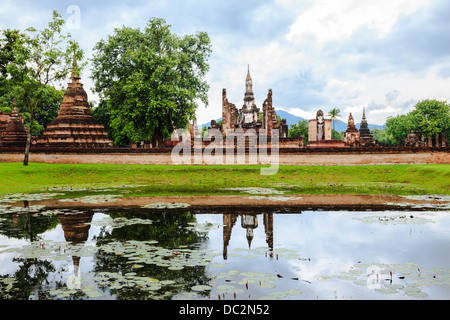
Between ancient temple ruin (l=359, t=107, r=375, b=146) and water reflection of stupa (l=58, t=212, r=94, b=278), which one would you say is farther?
ancient temple ruin (l=359, t=107, r=375, b=146)

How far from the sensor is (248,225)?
11.9 meters

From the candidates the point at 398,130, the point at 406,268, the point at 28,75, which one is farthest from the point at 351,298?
the point at 398,130

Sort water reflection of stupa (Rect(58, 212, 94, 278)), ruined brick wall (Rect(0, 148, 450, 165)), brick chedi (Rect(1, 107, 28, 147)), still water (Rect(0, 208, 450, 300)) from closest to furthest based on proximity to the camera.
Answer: still water (Rect(0, 208, 450, 300)), water reflection of stupa (Rect(58, 212, 94, 278)), ruined brick wall (Rect(0, 148, 450, 165)), brick chedi (Rect(1, 107, 28, 147))

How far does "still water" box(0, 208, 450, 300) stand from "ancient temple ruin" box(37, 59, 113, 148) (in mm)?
28400

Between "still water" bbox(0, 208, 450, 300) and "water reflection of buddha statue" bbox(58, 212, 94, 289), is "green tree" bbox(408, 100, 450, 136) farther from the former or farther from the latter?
"water reflection of buddha statue" bbox(58, 212, 94, 289)

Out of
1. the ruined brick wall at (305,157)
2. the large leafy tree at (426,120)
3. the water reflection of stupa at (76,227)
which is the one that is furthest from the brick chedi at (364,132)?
the water reflection of stupa at (76,227)

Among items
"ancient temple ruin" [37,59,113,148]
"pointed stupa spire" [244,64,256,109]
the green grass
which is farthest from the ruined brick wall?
"pointed stupa spire" [244,64,256,109]

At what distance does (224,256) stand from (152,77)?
102 feet

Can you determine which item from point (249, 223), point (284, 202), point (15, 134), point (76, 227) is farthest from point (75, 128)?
point (249, 223)

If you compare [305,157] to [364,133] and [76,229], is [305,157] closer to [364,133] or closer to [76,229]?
[76,229]

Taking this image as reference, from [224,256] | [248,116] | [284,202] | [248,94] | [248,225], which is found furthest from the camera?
[248,94]

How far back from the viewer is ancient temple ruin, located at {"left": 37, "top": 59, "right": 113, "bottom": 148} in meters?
40.4

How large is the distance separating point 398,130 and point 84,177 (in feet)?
239

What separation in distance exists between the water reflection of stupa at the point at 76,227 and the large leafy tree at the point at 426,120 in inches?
3014
